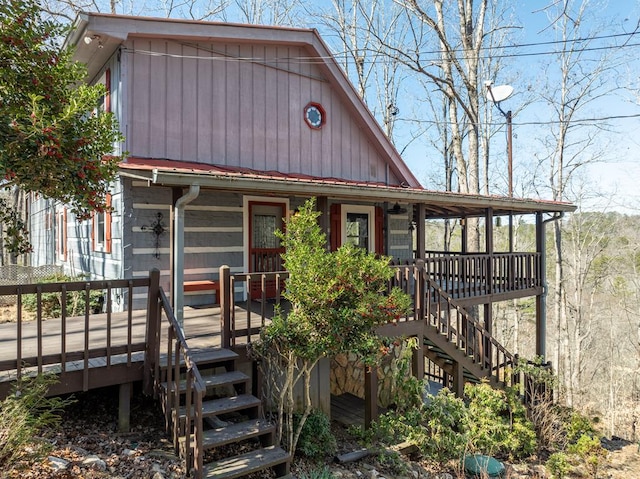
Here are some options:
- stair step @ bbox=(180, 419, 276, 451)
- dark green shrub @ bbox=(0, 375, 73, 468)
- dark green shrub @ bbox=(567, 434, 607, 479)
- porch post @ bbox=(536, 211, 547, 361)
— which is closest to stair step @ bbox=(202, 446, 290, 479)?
stair step @ bbox=(180, 419, 276, 451)

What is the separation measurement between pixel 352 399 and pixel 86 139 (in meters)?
6.79

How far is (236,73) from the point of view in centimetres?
928

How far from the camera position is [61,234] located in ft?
41.5

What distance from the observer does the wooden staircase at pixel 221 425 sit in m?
4.16

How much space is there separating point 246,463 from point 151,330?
5.81 feet

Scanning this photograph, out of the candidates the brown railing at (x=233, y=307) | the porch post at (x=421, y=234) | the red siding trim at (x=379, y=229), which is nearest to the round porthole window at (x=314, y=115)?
the red siding trim at (x=379, y=229)

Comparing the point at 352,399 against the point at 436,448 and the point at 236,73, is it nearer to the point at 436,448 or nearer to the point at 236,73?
the point at 436,448

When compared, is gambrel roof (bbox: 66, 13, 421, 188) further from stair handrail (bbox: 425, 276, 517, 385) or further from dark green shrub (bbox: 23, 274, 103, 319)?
stair handrail (bbox: 425, 276, 517, 385)

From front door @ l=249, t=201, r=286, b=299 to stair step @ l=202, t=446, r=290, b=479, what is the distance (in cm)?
463

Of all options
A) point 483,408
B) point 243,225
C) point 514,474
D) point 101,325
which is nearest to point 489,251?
point 483,408

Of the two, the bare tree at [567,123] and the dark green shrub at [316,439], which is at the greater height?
the bare tree at [567,123]

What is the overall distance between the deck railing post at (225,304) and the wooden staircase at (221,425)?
0.50 ft

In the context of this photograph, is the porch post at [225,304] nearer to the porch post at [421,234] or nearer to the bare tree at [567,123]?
the porch post at [421,234]

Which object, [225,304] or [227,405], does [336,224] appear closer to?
[225,304]
